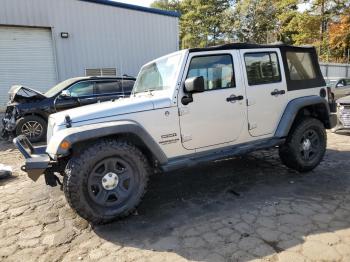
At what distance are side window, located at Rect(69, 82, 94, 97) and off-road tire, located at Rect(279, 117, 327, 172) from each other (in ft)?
18.7

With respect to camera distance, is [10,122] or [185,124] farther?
[10,122]

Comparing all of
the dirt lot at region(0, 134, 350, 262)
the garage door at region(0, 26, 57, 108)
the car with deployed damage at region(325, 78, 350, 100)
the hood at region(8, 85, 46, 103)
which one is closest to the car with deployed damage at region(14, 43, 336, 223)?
the dirt lot at region(0, 134, 350, 262)

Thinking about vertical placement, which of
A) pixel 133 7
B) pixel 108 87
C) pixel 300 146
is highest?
pixel 133 7

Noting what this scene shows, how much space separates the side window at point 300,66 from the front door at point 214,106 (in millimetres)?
1095

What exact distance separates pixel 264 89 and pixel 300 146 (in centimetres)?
117

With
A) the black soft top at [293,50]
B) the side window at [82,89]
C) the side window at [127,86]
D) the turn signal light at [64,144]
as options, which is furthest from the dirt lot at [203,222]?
the side window at [127,86]

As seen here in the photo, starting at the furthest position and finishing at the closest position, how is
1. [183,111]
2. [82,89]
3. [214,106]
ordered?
[82,89] < [214,106] < [183,111]

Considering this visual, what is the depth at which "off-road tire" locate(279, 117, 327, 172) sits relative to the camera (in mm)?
5258

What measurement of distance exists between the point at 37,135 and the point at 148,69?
4.99 m

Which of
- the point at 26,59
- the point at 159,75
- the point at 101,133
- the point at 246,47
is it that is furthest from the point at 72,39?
the point at 101,133

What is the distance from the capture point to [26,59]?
1335 cm

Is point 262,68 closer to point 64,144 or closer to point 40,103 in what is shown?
point 64,144

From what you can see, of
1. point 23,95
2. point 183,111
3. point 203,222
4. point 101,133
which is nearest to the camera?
point 101,133

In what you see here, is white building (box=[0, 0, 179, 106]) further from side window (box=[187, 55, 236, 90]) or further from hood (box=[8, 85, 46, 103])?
side window (box=[187, 55, 236, 90])
